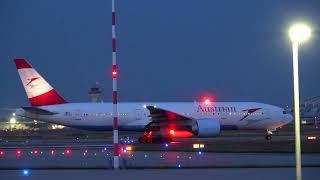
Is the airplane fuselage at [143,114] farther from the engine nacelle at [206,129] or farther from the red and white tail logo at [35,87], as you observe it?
the engine nacelle at [206,129]

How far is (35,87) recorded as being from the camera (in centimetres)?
4544

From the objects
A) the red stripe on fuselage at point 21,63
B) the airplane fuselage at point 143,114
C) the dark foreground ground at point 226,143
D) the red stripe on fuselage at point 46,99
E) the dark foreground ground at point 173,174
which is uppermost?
the red stripe on fuselage at point 21,63

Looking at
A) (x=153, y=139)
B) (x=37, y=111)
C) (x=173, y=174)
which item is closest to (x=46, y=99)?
(x=37, y=111)

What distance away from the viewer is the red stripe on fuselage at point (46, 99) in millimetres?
45844

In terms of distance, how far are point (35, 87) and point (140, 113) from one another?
7910mm

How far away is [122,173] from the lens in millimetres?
17750

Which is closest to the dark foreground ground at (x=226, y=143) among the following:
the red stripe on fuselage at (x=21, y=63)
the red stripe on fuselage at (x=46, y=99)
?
the red stripe on fuselage at (x=46, y=99)

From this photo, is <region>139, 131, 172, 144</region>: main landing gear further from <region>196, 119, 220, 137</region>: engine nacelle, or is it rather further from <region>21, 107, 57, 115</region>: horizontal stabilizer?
<region>21, 107, 57, 115</region>: horizontal stabilizer

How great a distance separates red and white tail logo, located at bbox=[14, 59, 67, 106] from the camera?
44.5 m

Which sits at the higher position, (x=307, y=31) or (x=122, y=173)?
(x=307, y=31)

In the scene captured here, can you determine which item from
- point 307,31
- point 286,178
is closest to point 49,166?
point 286,178

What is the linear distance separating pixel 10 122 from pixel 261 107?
86831 millimetres

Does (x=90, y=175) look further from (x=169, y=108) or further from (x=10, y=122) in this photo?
(x=10, y=122)

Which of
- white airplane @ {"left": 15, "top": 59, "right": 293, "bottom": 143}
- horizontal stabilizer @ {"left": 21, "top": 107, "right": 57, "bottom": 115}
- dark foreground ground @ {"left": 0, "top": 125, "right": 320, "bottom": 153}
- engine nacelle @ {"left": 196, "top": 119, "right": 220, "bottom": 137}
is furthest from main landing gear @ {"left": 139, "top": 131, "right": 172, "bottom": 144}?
Result: horizontal stabilizer @ {"left": 21, "top": 107, "right": 57, "bottom": 115}
